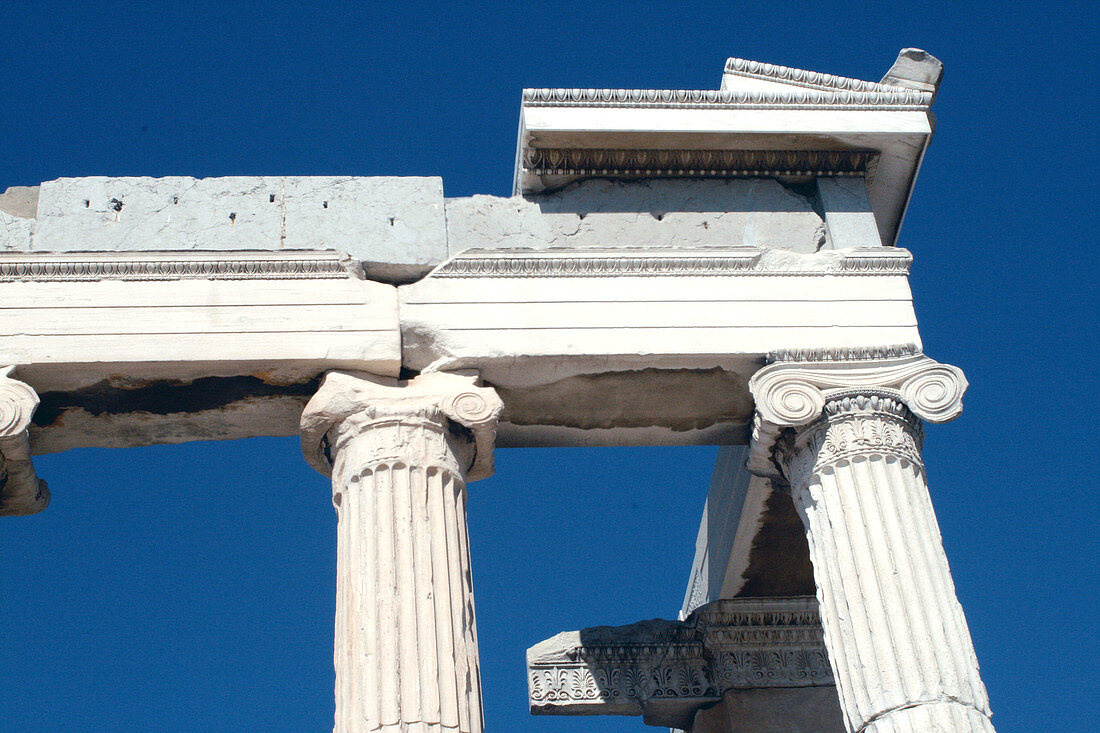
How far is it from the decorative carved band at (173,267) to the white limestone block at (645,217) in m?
1.16

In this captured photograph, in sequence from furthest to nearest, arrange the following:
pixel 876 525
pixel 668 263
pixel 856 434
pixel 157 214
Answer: pixel 157 214 → pixel 668 263 → pixel 856 434 → pixel 876 525

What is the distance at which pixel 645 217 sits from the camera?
12297 mm

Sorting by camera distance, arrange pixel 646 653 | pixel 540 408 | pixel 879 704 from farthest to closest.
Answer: pixel 646 653 < pixel 540 408 < pixel 879 704

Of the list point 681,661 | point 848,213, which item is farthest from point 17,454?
point 681,661

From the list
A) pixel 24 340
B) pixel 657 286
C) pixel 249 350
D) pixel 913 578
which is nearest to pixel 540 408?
pixel 657 286

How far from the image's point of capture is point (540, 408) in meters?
11.6

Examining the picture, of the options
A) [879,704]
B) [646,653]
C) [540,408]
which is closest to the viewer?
[879,704]

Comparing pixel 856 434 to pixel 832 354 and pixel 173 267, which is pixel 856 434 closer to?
pixel 832 354

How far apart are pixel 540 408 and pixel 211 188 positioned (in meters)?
3.41

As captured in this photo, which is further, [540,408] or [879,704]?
[540,408]

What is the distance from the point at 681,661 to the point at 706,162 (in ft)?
18.0

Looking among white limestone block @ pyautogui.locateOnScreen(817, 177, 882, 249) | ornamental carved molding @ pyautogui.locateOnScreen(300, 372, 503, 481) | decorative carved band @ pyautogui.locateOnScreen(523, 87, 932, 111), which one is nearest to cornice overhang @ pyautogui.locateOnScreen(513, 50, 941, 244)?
decorative carved band @ pyautogui.locateOnScreen(523, 87, 932, 111)

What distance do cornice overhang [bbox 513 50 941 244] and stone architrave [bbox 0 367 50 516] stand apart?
451 centimetres

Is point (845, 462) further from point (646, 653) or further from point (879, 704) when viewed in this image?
point (646, 653)
